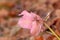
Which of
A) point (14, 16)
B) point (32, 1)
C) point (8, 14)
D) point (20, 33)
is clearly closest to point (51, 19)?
point (20, 33)

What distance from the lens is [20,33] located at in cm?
318

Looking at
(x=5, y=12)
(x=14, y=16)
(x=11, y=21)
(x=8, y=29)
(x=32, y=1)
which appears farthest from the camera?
(x=32, y=1)

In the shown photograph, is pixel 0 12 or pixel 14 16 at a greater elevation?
pixel 0 12

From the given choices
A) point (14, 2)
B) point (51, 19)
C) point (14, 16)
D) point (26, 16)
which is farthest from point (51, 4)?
point (26, 16)

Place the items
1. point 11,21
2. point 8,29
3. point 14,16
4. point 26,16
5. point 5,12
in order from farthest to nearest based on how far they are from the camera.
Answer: point 5,12 → point 14,16 → point 11,21 → point 8,29 → point 26,16

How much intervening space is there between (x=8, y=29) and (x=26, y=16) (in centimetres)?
140

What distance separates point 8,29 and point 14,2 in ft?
5.78

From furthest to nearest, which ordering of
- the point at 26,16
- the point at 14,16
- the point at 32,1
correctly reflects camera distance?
the point at 32,1, the point at 14,16, the point at 26,16

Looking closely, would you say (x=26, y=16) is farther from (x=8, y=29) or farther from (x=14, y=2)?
(x=14, y=2)

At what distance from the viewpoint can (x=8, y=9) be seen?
4.96 meters

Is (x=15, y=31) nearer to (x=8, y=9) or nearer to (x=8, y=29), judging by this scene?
(x=8, y=29)

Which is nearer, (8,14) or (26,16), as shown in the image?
(26,16)

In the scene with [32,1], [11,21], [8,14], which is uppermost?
[32,1]

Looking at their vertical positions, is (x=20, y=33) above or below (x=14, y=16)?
below
